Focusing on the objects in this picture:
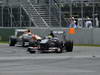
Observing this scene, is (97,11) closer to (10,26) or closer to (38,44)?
(10,26)

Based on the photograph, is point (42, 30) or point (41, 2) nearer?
point (42, 30)

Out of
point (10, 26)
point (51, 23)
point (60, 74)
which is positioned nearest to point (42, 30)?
point (51, 23)

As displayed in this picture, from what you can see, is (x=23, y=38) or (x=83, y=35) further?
(x=83, y=35)

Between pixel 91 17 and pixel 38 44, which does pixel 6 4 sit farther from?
pixel 38 44

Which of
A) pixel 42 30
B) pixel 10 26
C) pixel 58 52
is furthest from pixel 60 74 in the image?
pixel 10 26

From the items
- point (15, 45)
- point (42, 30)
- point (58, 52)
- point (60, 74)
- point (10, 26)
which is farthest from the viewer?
point (10, 26)

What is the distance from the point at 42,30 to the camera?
119 ft

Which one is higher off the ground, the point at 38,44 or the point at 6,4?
the point at 6,4

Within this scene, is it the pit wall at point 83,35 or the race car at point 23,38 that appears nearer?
the race car at point 23,38

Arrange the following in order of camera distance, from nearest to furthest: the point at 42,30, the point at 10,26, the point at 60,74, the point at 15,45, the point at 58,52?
the point at 60,74 < the point at 58,52 < the point at 15,45 < the point at 42,30 < the point at 10,26

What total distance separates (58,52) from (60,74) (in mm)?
11340

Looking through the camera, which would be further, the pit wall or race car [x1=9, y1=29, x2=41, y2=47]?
the pit wall

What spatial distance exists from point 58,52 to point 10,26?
16.0 meters

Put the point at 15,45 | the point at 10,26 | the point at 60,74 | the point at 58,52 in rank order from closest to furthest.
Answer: the point at 60,74, the point at 58,52, the point at 15,45, the point at 10,26
